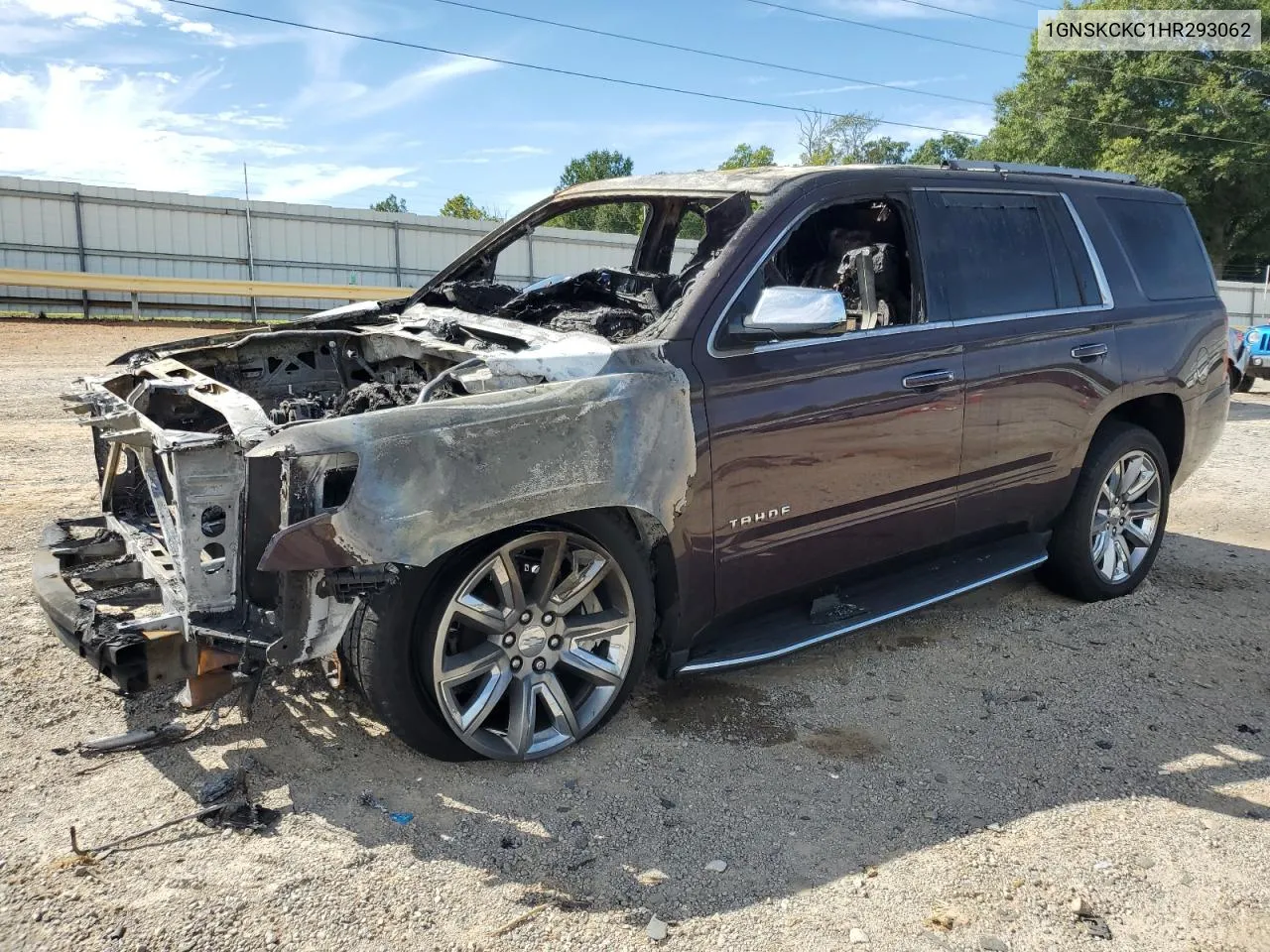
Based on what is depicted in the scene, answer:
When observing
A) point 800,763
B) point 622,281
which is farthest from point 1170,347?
point 800,763

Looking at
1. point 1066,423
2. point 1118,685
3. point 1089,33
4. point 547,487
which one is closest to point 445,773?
point 547,487

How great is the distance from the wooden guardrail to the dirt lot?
16.7 meters

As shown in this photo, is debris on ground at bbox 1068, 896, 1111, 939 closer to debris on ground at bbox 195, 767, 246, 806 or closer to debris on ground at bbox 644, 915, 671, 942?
debris on ground at bbox 644, 915, 671, 942

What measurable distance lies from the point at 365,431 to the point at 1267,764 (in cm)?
327

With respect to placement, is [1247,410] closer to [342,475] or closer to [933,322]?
[933,322]

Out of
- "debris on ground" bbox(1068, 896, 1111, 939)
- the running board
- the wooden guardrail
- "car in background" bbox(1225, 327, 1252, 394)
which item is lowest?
"debris on ground" bbox(1068, 896, 1111, 939)

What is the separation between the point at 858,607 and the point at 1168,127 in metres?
41.8

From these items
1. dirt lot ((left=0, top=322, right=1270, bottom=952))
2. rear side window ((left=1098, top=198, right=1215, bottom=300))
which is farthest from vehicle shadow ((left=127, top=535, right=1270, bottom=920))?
rear side window ((left=1098, top=198, right=1215, bottom=300))

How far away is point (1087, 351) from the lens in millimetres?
4508

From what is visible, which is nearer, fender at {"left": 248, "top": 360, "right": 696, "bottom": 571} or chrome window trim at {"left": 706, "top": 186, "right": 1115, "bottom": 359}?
fender at {"left": 248, "top": 360, "right": 696, "bottom": 571}

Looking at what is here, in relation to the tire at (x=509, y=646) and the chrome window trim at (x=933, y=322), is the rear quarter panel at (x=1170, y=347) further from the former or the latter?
the tire at (x=509, y=646)

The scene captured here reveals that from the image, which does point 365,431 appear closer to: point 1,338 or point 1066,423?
point 1066,423

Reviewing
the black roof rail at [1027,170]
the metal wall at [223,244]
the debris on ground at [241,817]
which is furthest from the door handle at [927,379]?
the metal wall at [223,244]

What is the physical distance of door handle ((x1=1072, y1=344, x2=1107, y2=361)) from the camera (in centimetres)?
446
